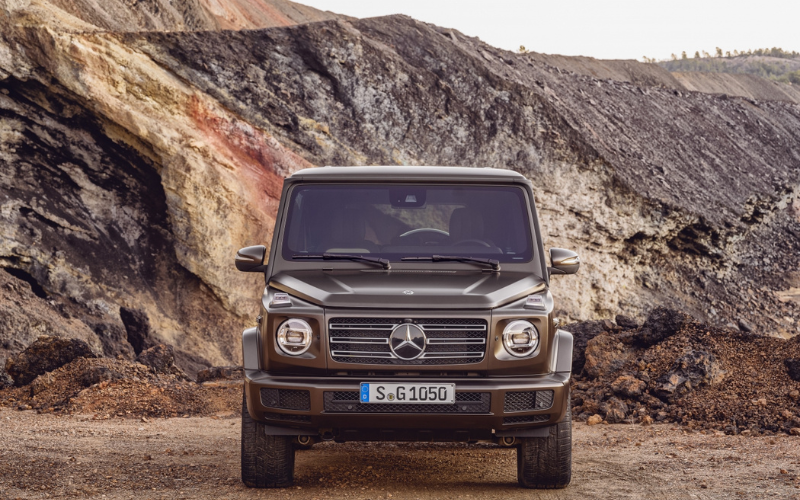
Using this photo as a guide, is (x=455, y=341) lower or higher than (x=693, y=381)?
higher

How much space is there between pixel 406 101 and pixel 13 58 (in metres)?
11.1

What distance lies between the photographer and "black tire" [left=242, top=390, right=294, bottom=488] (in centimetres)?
611

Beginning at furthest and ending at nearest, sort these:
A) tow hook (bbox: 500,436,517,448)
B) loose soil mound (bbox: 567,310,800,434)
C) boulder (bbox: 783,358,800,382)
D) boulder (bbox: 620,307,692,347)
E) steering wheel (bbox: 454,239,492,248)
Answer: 1. boulder (bbox: 620,307,692,347)
2. boulder (bbox: 783,358,800,382)
3. loose soil mound (bbox: 567,310,800,434)
4. steering wheel (bbox: 454,239,492,248)
5. tow hook (bbox: 500,436,517,448)

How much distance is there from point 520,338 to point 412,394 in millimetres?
814

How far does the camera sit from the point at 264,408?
19.0 ft

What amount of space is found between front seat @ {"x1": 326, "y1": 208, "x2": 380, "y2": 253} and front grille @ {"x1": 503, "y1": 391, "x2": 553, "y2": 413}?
1.61 meters

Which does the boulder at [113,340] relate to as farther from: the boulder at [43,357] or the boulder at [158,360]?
the boulder at [43,357]

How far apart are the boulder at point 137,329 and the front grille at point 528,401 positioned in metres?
13.5

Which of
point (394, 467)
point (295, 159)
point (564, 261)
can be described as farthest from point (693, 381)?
point (295, 159)

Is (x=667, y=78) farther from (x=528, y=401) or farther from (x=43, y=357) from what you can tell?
(x=528, y=401)

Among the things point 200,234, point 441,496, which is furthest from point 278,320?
point 200,234

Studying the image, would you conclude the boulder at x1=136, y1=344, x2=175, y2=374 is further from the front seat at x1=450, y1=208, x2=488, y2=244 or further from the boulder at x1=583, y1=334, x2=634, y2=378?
the front seat at x1=450, y1=208, x2=488, y2=244

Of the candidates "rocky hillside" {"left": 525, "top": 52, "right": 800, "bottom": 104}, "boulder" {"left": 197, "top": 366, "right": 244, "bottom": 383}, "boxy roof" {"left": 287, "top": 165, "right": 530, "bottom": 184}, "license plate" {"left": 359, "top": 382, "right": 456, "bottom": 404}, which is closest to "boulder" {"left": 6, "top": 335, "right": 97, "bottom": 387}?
"boulder" {"left": 197, "top": 366, "right": 244, "bottom": 383}

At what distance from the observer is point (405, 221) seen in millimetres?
6676
